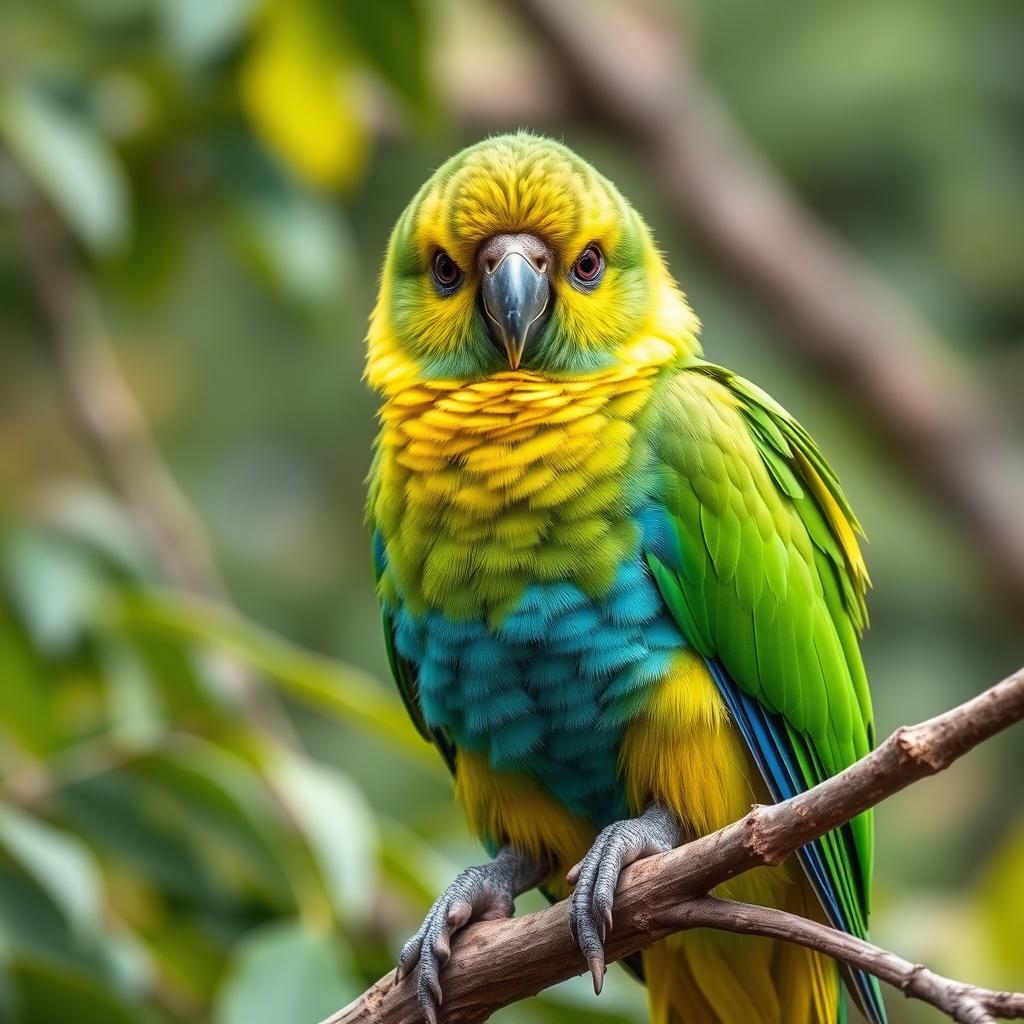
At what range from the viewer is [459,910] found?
2.51 meters

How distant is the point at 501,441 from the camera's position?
102 inches

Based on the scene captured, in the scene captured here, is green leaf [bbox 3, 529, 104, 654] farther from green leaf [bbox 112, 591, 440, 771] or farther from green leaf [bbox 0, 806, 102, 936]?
green leaf [bbox 0, 806, 102, 936]

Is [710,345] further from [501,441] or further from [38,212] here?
[501,441]

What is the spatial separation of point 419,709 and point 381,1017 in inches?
26.4

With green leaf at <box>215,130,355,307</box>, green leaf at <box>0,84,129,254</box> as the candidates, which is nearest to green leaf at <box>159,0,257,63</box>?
green leaf at <box>0,84,129,254</box>

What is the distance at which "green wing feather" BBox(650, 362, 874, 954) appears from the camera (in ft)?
8.42


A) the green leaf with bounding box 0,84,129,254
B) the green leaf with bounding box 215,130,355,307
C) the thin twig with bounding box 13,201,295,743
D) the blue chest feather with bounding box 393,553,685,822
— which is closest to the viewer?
the blue chest feather with bounding box 393,553,685,822

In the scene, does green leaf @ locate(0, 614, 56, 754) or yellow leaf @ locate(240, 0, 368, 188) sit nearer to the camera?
green leaf @ locate(0, 614, 56, 754)

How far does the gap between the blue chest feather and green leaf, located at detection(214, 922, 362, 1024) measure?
Answer: 0.55 metres

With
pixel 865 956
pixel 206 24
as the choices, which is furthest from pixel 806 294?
pixel 865 956

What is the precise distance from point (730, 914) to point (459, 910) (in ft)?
1.91

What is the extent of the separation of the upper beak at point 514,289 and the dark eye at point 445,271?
0.27 ft

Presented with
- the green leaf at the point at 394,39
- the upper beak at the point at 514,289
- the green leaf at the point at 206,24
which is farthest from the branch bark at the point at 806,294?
the upper beak at the point at 514,289

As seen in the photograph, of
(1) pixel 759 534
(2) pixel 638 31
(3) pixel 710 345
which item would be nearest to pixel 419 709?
(1) pixel 759 534
